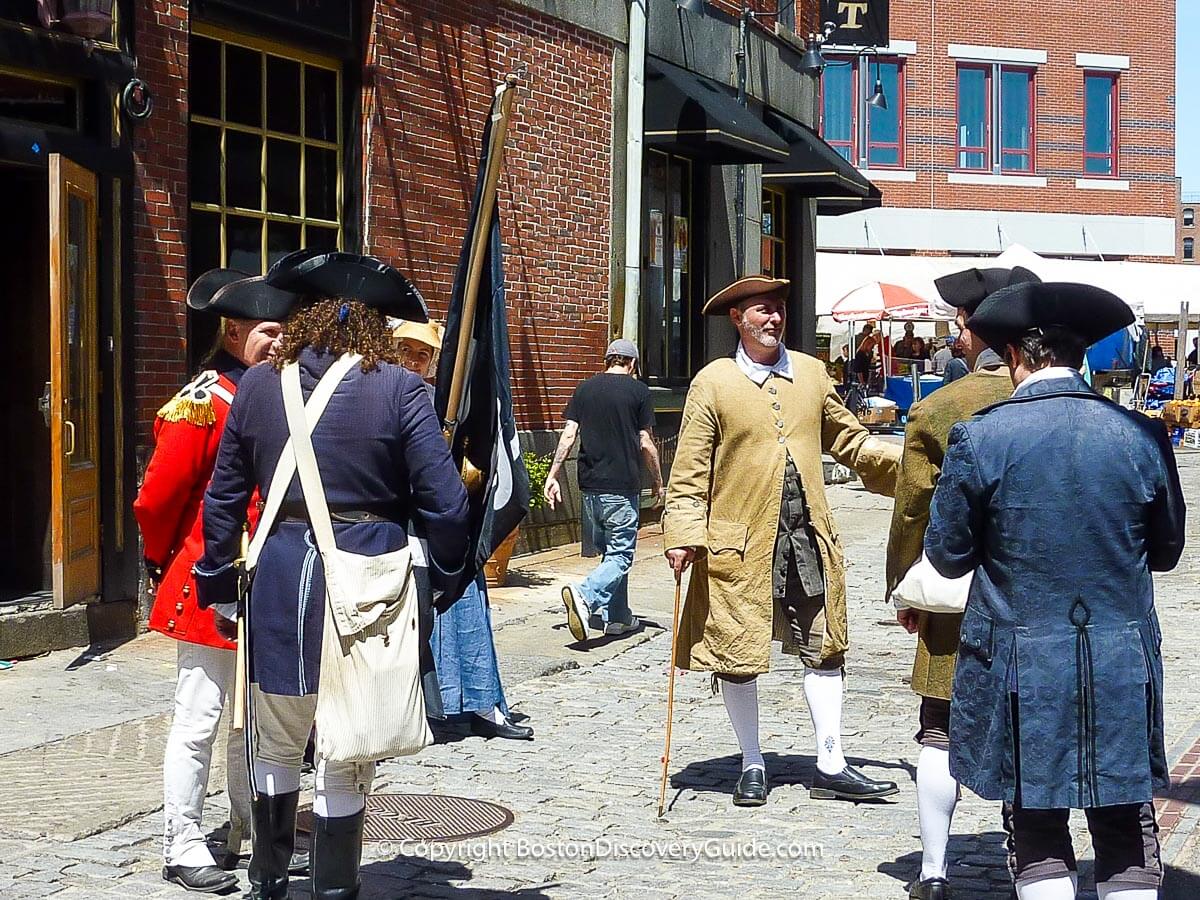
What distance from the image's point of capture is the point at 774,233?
64.3 ft

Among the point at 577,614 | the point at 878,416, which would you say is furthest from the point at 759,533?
the point at 878,416

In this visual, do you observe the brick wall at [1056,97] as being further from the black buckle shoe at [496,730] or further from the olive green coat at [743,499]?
the olive green coat at [743,499]

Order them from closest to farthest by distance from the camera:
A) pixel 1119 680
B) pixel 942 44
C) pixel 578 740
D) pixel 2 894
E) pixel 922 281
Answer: pixel 1119 680
pixel 2 894
pixel 578 740
pixel 922 281
pixel 942 44

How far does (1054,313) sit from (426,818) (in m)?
3.13

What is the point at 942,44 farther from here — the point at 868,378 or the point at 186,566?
the point at 186,566

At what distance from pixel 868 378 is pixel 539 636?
19063mm

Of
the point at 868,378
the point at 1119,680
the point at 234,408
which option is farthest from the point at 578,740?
the point at 868,378

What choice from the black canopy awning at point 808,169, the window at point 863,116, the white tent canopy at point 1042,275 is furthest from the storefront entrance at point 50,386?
the window at point 863,116

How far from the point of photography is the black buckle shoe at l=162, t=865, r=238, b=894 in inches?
202

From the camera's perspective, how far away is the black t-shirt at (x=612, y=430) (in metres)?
9.91

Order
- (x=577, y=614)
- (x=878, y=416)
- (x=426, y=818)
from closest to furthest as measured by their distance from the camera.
Result: 1. (x=426, y=818)
2. (x=577, y=614)
3. (x=878, y=416)

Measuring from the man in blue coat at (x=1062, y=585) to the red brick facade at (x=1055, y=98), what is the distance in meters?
35.3

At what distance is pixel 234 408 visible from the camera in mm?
4527

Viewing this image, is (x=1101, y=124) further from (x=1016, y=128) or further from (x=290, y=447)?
(x=290, y=447)
